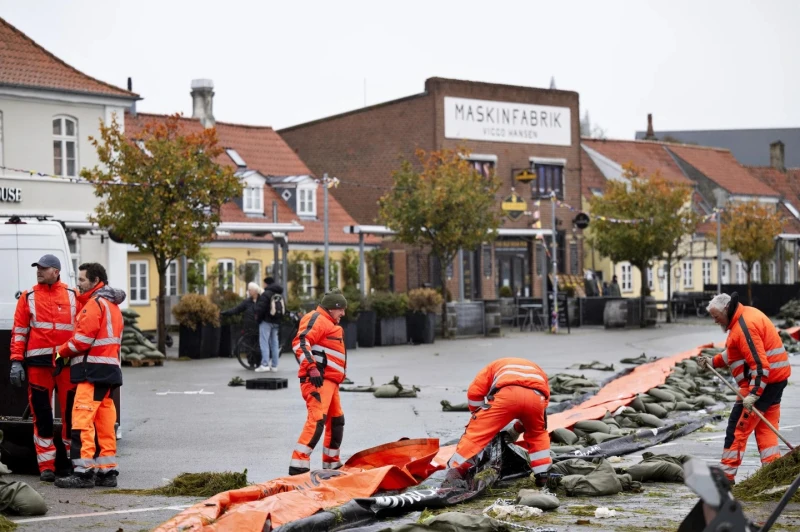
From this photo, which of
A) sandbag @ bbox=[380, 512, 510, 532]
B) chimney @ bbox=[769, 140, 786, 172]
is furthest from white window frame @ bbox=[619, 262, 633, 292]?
sandbag @ bbox=[380, 512, 510, 532]

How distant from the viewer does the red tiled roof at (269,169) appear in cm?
4391

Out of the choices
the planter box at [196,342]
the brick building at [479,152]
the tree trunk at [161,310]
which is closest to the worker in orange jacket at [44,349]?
the planter box at [196,342]

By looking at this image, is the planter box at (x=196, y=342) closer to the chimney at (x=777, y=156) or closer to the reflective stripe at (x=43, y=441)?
the reflective stripe at (x=43, y=441)

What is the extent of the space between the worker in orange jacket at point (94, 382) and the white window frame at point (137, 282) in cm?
2868

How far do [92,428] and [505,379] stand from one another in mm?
3569

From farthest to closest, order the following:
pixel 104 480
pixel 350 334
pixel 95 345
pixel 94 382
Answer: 1. pixel 350 334
2. pixel 95 345
3. pixel 94 382
4. pixel 104 480

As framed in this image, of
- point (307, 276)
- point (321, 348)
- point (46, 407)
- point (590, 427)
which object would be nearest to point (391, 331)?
point (307, 276)

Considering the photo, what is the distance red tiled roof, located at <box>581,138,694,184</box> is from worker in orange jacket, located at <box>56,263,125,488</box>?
51779mm

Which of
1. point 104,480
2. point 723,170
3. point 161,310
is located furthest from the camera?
point 723,170

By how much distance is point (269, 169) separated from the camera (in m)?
47.6

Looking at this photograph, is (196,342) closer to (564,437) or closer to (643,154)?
(564,437)

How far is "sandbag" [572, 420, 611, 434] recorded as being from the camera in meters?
12.5

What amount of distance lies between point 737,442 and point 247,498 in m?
4.20

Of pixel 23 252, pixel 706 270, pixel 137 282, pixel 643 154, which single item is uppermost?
pixel 643 154
